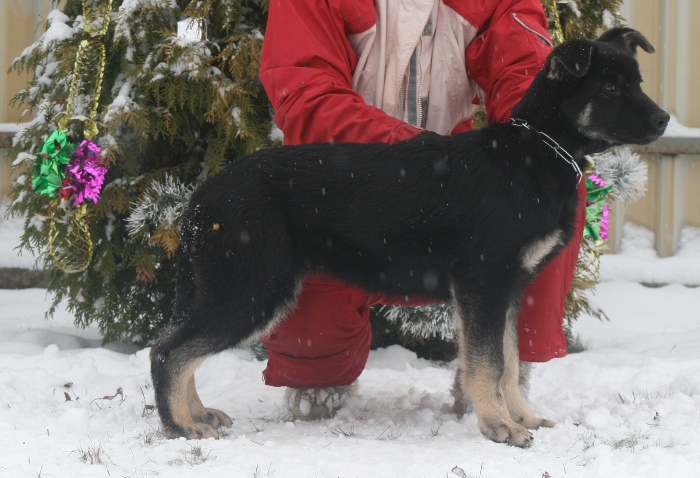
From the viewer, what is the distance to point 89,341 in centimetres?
505

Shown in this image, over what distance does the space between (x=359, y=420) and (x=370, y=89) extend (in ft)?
5.12

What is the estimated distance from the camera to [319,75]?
3410 millimetres

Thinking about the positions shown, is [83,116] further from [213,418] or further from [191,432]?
[191,432]

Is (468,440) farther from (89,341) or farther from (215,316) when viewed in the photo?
(89,341)

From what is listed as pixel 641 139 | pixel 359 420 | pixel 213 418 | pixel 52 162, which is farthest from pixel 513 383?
pixel 52 162

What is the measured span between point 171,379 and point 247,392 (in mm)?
1016

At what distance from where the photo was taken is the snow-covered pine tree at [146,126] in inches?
169

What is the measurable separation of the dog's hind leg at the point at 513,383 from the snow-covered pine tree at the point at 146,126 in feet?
6.15

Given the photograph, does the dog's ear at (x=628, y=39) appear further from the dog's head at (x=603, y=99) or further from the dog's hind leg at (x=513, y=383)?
the dog's hind leg at (x=513, y=383)

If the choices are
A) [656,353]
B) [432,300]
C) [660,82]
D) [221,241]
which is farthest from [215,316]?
[660,82]

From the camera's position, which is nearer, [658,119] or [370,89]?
[658,119]

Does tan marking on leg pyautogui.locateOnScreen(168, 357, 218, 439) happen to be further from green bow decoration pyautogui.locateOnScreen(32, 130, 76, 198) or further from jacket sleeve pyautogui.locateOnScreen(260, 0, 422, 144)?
green bow decoration pyautogui.locateOnScreen(32, 130, 76, 198)

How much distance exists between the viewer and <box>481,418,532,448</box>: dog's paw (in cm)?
286

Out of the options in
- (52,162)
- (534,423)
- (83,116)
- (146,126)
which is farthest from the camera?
(146,126)
